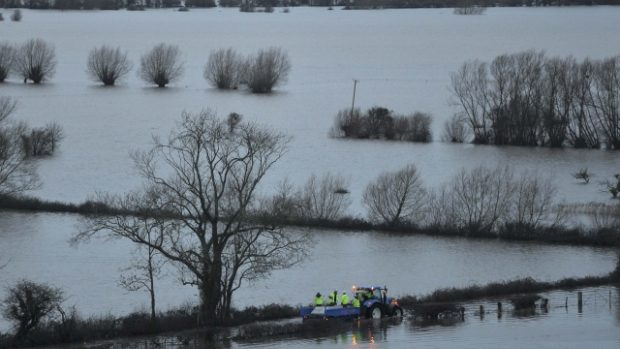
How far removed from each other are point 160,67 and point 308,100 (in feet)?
42.6

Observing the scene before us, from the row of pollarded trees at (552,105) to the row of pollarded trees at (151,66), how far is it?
24217 millimetres

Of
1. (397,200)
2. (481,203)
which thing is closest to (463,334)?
(481,203)

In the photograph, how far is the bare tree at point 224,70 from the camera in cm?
7500

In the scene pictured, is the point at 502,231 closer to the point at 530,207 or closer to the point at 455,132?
the point at 530,207

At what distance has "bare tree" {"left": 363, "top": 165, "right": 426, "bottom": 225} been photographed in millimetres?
33312

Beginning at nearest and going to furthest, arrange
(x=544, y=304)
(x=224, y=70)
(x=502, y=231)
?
(x=544, y=304) → (x=502, y=231) → (x=224, y=70)

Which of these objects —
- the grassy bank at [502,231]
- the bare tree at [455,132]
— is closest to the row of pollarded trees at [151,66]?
the bare tree at [455,132]

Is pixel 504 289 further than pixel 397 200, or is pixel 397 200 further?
pixel 397 200

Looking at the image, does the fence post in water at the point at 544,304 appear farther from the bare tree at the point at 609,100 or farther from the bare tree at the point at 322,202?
the bare tree at the point at 609,100

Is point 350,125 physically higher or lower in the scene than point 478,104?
lower

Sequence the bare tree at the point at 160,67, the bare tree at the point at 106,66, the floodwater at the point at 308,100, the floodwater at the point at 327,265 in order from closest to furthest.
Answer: the floodwater at the point at 327,265
the floodwater at the point at 308,100
the bare tree at the point at 160,67
the bare tree at the point at 106,66

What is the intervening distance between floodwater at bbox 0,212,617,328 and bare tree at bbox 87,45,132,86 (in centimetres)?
4555

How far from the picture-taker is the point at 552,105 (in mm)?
49969

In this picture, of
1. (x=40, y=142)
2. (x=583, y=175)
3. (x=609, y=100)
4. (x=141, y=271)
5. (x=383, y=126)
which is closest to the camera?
(x=141, y=271)
